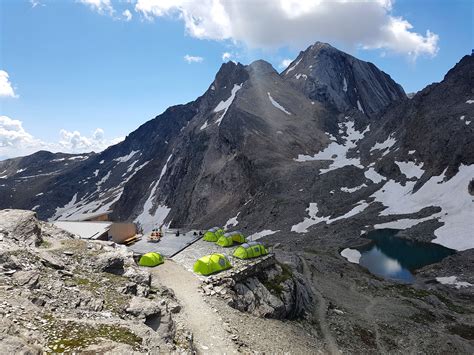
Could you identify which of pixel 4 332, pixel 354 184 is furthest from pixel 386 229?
pixel 4 332

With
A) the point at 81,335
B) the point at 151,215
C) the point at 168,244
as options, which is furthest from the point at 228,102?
the point at 81,335

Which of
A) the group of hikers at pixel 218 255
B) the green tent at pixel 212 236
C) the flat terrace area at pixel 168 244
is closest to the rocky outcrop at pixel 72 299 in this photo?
the group of hikers at pixel 218 255

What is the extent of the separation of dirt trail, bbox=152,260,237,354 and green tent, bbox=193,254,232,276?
918mm

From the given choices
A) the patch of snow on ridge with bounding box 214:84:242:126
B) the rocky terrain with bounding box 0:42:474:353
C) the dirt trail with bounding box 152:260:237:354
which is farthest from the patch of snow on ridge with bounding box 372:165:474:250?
the patch of snow on ridge with bounding box 214:84:242:126

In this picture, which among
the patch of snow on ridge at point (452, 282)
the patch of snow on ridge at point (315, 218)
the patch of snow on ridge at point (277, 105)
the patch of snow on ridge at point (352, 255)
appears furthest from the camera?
the patch of snow on ridge at point (277, 105)

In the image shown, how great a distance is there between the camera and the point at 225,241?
4209 cm

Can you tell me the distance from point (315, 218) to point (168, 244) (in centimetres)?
5873

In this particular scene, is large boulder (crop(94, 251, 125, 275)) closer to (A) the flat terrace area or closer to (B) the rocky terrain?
(B) the rocky terrain

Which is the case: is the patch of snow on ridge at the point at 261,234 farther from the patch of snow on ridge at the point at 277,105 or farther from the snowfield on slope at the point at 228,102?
the snowfield on slope at the point at 228,102

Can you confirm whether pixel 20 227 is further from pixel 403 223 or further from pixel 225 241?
pixel 403 223

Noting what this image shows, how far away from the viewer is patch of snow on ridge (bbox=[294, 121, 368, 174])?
12631 cm

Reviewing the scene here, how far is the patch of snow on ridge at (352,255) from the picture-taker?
67225mm

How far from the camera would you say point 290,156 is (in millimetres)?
133125

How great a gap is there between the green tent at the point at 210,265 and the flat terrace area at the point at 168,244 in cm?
678
